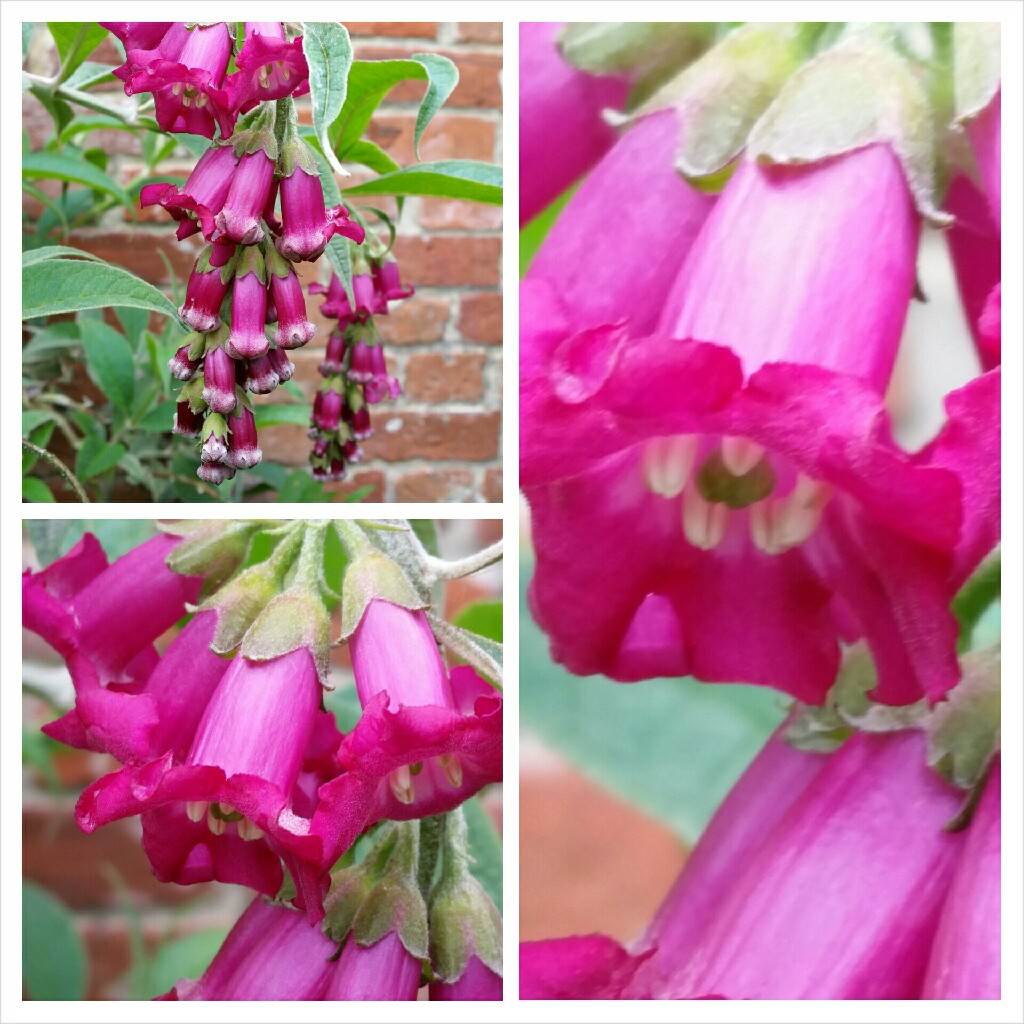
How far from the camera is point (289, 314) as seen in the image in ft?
2.10

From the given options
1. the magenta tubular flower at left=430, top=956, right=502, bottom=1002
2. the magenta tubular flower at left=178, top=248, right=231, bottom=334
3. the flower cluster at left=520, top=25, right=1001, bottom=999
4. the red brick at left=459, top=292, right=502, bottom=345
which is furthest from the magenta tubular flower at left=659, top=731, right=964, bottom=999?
the magenta tubular flower at left=178, top=248, right=231, bottom=334

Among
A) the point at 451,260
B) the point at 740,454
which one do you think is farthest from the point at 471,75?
the point at 740,454

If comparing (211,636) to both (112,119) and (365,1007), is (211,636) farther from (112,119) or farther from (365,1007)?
(112,119)

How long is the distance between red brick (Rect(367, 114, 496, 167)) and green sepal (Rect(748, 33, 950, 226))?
213 mm

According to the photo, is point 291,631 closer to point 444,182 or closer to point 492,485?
point 492,485

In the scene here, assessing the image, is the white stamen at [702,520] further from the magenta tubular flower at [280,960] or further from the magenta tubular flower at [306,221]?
the magenta tubular flower at [280,960]

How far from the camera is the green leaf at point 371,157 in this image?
0.73 m

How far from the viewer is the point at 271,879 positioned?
665 mm

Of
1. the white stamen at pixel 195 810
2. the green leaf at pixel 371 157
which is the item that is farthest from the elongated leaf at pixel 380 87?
the white stamen at pixel 195 810

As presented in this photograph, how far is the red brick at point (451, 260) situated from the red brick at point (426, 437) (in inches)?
4.0

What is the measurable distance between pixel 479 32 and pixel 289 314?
28 cm

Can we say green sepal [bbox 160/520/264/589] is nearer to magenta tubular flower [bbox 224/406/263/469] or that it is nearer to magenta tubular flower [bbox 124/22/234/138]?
magenta tubular flower [bbox 224/406/263/469]

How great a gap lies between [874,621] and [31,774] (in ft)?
2.21

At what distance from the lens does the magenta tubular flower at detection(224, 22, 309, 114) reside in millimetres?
631
